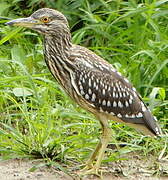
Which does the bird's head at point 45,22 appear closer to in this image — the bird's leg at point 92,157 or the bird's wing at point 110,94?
the bird's wing at point 110,94

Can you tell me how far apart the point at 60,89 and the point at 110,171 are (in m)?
1.16

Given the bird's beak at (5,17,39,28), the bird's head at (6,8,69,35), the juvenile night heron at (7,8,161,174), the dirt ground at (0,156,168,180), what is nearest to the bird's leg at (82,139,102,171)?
the juvenile night heron at (7,8,161,174)

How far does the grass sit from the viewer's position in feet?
20.6

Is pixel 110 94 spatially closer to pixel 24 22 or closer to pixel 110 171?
pixel 110 171

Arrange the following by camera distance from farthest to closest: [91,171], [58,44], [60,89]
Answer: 1. [60,89]
2. [58,44]
3. [91,171]

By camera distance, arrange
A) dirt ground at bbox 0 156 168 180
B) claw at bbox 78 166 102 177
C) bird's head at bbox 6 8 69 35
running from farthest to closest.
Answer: bird's head at bbox 6 8 69 35
claw at bbox 78 166 102 177
dirt ground at bbox 0 156 168 180

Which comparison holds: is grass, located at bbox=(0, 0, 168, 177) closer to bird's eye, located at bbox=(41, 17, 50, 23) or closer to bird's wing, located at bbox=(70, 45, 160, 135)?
bird's wing, located at bbox=(70, 45, 160, 135)

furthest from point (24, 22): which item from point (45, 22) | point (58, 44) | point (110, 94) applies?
point (110, 94)

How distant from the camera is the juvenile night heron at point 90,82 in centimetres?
617

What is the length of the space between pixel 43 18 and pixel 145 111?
1148mm

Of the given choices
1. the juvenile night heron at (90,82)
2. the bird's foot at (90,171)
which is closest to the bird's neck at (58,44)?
the juvenile night heron at (90,82)

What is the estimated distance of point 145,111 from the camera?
637 cm

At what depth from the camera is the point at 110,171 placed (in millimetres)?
6262

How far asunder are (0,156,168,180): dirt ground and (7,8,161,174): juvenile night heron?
170mm
